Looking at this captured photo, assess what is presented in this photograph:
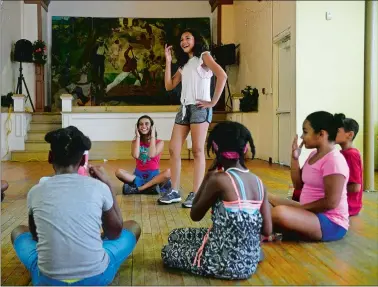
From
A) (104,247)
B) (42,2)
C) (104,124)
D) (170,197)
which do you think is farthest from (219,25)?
(104,247)

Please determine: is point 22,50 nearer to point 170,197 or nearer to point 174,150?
point 170,197

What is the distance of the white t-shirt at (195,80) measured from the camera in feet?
11.9

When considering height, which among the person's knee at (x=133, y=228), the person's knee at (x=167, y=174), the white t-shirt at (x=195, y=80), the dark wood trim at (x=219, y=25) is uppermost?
the dark wood trim at (x=219, y=25)

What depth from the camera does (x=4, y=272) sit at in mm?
2209

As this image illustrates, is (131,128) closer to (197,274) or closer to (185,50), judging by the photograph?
(185,50)

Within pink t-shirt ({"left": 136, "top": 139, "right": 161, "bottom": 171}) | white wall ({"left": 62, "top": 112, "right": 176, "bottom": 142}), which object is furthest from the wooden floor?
white wall ({"left": 62, "top": 112, "right": 176, "bottom": 142})

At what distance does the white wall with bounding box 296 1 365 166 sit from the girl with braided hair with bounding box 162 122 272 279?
2.24m

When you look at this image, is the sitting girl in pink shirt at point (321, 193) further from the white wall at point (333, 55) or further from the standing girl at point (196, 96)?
the white wall at point (333, 55)

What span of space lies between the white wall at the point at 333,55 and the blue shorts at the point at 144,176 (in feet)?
5.06

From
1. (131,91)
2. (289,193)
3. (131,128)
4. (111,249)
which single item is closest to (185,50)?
(289,193)

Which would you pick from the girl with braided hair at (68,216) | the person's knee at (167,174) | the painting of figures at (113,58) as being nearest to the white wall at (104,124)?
the painting of figures at (113,58)

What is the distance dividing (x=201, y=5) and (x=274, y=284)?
11492 mm

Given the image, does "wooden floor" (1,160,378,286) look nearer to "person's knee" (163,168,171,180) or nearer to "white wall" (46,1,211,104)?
"person's knee" (163,168,171,180)

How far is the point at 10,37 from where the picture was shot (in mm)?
11281
